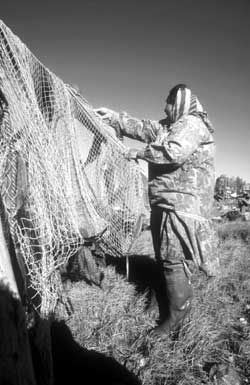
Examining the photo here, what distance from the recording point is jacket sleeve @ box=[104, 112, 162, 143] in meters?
2.63

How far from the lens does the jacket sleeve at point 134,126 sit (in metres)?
2.63

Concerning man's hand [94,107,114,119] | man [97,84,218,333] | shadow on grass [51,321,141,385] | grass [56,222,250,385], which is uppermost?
man's hand [94,107,114,119]

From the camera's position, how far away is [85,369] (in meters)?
1.11

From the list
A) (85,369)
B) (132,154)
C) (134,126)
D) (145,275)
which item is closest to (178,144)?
(132,154)

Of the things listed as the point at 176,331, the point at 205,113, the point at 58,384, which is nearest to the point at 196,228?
the point at 176,331

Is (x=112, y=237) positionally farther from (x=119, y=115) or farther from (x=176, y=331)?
(x=119, y=115)

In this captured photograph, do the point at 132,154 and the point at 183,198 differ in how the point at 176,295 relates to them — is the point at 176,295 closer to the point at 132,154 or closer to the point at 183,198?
the point at 183,198

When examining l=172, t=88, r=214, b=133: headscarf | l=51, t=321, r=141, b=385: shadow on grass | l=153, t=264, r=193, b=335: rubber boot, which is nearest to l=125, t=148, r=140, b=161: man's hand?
l=172, t=88, r=214, b=133: headscarf

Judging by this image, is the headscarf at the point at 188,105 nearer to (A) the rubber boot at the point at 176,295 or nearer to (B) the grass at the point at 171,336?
(A) the rubber boot at the point at 176,295

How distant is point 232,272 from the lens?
11.1ft

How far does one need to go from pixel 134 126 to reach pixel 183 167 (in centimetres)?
83

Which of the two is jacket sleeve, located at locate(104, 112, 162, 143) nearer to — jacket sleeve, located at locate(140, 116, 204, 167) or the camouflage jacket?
the camouflage jacket

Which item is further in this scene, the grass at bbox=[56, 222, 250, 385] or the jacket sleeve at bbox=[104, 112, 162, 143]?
the jacket sleeve at bbox=[104, 112, 162, 143]

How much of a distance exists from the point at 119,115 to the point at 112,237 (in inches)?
57.9
